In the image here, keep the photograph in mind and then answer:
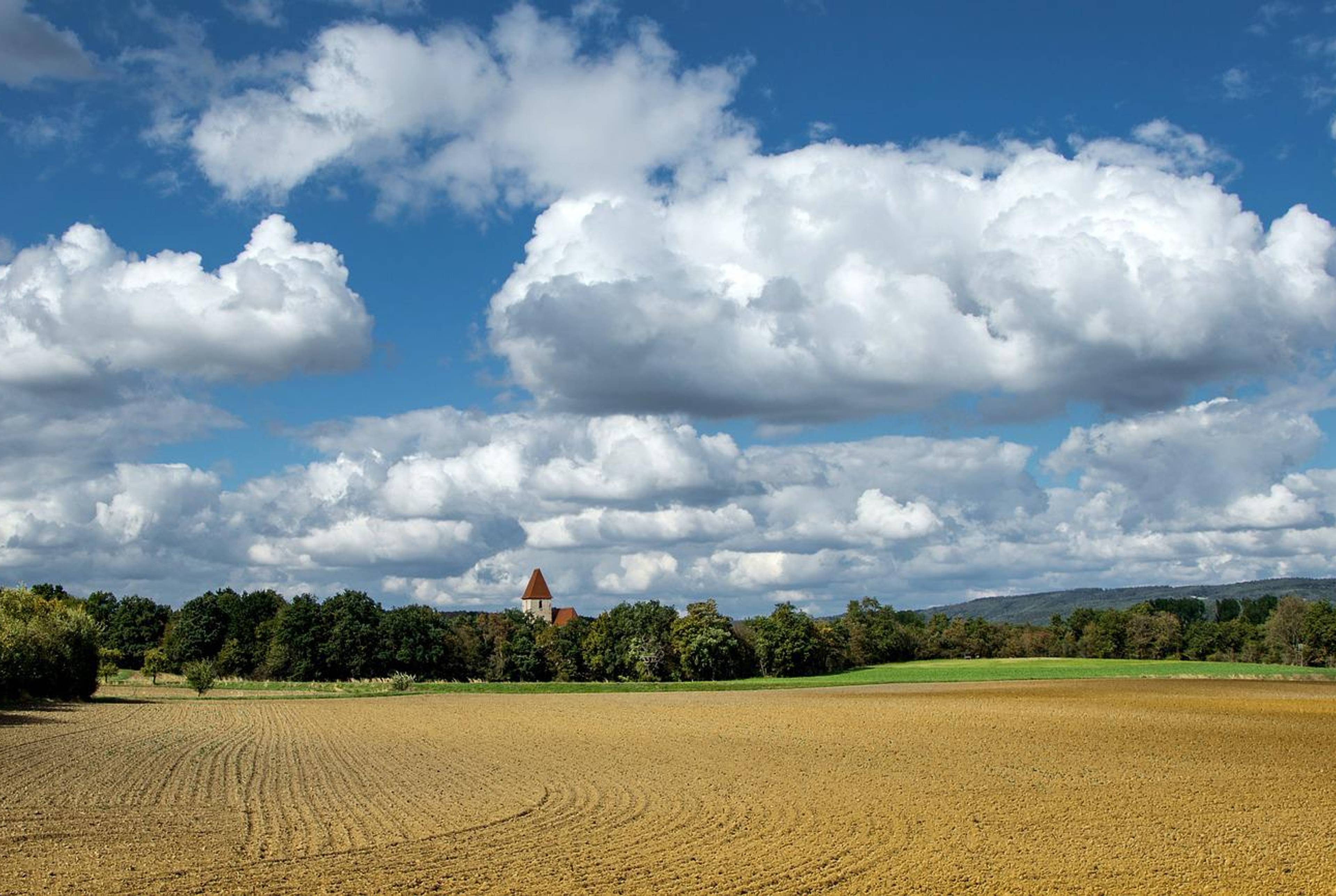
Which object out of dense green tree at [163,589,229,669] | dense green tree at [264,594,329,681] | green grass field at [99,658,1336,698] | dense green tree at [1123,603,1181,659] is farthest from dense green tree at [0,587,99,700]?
dense green tree at [1123,603,1181,659]

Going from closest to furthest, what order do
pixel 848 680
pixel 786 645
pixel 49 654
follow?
pixel 49 654 → pixel 848 680 → pixel 786 645

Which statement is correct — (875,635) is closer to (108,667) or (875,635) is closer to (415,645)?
(415,645)

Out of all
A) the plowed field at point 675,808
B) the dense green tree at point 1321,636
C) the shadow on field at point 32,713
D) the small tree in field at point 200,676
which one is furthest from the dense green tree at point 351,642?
the dense green tree at point 1321,636

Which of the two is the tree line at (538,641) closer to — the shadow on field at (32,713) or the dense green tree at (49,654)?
the dense green tree at (49,654)

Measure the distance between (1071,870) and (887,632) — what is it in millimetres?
137875

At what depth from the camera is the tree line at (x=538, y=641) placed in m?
113

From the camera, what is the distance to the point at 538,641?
12469 cm

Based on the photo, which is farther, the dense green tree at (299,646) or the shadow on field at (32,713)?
the dense green tree at (299,646)

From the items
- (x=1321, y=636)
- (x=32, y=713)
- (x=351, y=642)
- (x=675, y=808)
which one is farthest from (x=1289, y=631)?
(x=32, y=713)

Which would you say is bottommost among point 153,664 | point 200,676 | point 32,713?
point 32,713

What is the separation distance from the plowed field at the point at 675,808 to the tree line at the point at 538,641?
2505 inches

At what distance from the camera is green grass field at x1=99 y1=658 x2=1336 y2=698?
92.8 metres

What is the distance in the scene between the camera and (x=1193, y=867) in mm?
17438

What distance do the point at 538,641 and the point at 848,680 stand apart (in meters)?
38.2
